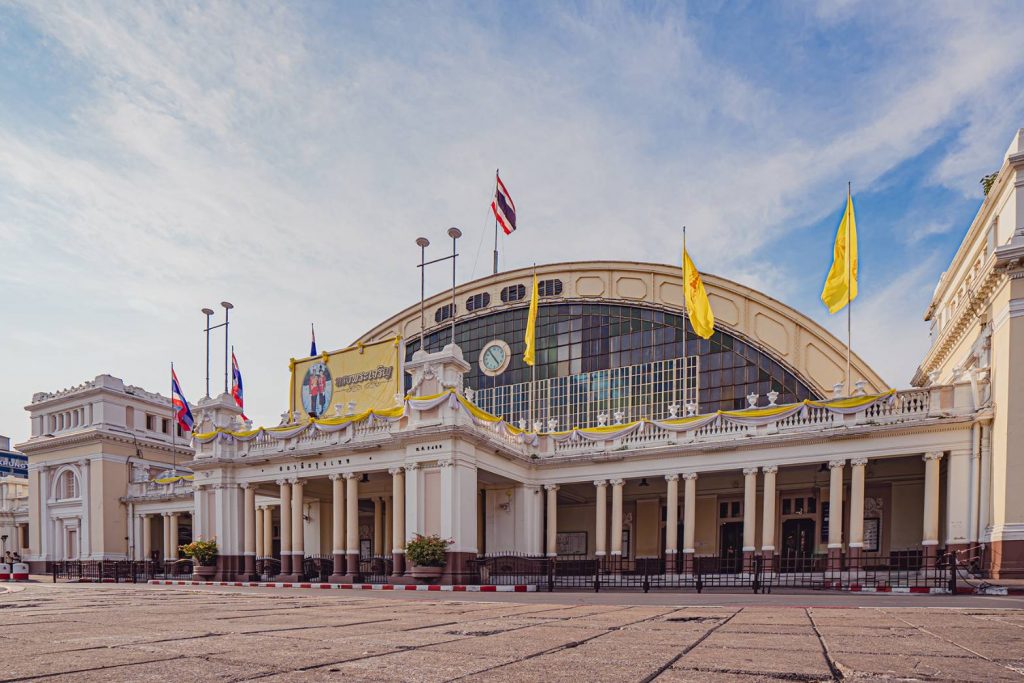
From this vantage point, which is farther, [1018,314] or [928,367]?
[928,367]

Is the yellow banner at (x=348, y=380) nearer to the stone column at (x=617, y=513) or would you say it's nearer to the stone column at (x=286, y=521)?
the stone column at (x=286, y=521)

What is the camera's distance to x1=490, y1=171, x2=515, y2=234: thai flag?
31.4 m

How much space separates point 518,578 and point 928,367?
2336 cm

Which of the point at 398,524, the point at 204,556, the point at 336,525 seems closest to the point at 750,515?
the point at 398,524

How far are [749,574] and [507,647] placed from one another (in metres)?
21.1

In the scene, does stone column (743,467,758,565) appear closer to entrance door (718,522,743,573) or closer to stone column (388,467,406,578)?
entrance door (718,522,743,573)

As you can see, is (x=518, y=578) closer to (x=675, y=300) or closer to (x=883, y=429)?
(x=883, y=429)

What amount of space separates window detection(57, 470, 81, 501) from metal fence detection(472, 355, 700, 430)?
103ft

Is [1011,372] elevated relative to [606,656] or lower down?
elevated

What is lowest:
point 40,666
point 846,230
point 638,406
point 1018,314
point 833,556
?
point 833,556

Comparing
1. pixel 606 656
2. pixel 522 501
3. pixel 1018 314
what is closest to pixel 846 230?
pixel 1018 314

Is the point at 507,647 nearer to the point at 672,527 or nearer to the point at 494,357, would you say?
the point at 672,527

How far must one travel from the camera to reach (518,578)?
27.6m

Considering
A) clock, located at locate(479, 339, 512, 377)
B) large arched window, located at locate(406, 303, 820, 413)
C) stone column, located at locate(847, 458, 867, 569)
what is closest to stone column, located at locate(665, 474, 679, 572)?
stone column, located at locate(847, 458, 867, 569)
